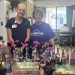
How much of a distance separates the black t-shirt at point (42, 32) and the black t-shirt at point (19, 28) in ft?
0.29

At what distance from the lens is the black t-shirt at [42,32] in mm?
2031

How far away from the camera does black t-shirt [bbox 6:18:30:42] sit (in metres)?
2.04

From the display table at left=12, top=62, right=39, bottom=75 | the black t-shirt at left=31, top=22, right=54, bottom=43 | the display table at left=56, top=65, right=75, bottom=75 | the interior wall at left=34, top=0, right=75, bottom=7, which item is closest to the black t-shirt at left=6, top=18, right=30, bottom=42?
the black t-shirt at left=31, top=22, right=54, bottom=43

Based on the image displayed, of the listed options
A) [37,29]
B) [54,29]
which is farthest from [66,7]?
[37,29]

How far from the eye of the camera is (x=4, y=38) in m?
2.05

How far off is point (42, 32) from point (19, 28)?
0.27 metres

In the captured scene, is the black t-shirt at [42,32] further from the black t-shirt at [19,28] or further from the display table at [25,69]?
the display table at [25,69]

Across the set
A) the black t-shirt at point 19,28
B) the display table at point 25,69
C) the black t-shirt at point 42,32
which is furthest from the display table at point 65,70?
the black t-shirt at point 19,28

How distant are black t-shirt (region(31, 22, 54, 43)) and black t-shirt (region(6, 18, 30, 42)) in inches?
3.5

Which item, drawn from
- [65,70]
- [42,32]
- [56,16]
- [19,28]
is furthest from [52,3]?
[65,70]

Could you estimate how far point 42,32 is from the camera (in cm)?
204

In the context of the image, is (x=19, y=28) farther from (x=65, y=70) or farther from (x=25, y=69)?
(x=65, y=70)

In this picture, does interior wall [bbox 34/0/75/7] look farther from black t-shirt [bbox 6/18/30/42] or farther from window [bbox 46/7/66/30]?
black t-shirt [bbox 6/18/30/42]

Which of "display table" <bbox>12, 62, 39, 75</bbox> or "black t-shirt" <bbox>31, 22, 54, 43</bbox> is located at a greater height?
"black t-shirt" <bbox>31, 22, 54, 43</bbox>
